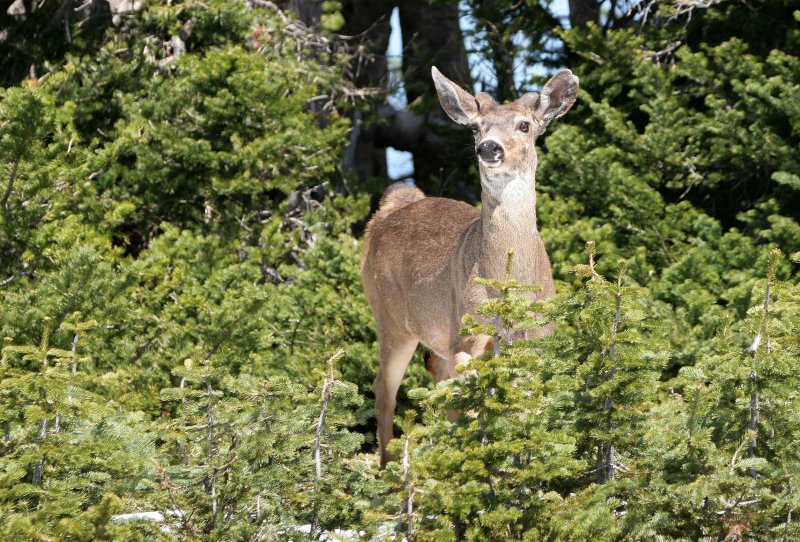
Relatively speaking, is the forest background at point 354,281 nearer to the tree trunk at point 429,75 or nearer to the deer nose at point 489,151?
the tree trunk at point 429,75

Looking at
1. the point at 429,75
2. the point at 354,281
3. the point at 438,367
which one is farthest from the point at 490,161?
the point at 429,75

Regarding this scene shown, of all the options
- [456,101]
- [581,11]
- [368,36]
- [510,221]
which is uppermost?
[368,36]

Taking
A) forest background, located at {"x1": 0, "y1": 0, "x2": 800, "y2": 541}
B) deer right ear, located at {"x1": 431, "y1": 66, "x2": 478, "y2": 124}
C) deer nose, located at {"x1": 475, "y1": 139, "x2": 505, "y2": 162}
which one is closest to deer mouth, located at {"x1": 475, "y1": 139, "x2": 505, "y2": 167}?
deer nose, located at {"x1": 475, "y1": 139, "x2": 505, "y2": 162}

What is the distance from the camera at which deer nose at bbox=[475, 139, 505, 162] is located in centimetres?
688

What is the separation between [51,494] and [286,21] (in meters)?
9.00

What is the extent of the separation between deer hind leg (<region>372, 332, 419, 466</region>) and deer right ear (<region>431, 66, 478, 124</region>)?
181cm

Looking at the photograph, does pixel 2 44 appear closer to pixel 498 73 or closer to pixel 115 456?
pixel 498 73

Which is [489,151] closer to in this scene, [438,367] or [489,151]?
[489,151]

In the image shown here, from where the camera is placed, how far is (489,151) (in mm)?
6875

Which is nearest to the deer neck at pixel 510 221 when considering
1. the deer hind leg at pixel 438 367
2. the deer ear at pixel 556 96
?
the deer ear at pixel 556 96

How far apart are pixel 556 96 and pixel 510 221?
896mm

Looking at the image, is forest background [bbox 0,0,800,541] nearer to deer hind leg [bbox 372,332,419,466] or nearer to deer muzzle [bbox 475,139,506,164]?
deer hind leg [bbox 372,332,419,466]

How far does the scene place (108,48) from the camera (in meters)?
12.2

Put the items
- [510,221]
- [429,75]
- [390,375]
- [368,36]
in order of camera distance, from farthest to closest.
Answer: [368,36]
[429,75]
[390,375]
[510,221]
